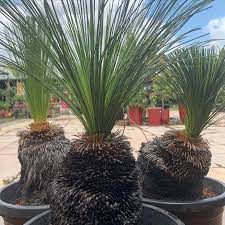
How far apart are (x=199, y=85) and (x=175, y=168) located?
60 cm

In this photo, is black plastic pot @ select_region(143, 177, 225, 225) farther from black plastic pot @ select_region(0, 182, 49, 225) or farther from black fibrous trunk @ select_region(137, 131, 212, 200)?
black plastic pot @ select_region(0, 182, 49, 225)

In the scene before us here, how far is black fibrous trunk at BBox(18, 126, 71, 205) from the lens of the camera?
9.11ft

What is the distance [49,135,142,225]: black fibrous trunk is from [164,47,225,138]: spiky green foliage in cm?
106

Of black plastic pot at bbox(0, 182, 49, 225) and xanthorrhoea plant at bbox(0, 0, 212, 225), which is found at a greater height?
xanthorrhoea plant at bbox(0, 0, 212, 225)

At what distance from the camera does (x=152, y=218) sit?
2.17m

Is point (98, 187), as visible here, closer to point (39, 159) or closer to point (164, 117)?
point (39, 159)

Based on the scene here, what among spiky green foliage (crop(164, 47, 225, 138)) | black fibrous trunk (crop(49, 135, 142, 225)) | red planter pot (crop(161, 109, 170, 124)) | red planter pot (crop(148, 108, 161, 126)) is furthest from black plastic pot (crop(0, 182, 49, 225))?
red planter pot (crop(161, 109, 170, 124))

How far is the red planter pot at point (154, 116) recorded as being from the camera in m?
14.2

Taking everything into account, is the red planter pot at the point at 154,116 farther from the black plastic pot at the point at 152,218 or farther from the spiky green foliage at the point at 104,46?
the spiky green foliage at the point at 104,46

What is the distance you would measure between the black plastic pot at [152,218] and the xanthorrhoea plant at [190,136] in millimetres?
581

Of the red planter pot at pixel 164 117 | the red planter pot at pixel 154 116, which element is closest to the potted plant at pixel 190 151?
the red planter pot at pixel 154 116

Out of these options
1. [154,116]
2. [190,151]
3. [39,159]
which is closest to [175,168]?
[190,151]

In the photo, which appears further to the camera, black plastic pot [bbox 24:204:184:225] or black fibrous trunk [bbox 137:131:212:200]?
black fibrous trunk [bbox 137:131:212:200]

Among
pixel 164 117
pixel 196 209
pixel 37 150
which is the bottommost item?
pixel 196 209
